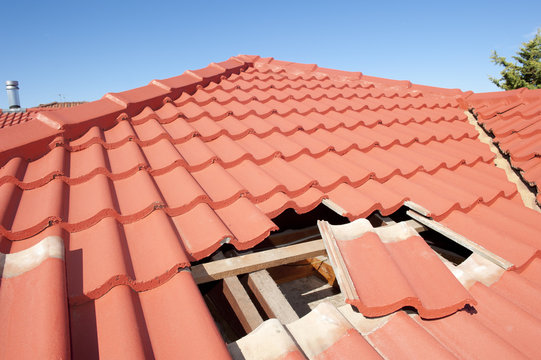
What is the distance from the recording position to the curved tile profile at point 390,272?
4.78 ft

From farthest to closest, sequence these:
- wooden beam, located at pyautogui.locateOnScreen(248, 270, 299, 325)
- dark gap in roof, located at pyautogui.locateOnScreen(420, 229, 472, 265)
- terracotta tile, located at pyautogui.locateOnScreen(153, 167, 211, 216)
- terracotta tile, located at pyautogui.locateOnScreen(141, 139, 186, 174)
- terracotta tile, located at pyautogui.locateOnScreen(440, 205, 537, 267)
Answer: dark gap in roof, located at pyautogui.locateOnScreen(420, 229, 472, 265)
terracotta tile, located at pyautogui.locateOnScreen(141, 139, 186, 174)
terracotta tile, located at pyautogui.locateOnScreen(440, 205, 537, 267)
terracotta tile, located at pyautogui.locateOnScreen(153, 167, 211, 216)
wooden beam, located at pyautogui.locateOnScreen(248, 270, 299, 325)

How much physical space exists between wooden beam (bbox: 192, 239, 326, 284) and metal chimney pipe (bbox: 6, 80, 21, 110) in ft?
48.3

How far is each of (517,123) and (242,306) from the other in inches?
161

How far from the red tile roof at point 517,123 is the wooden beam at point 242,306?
2532 millimetres

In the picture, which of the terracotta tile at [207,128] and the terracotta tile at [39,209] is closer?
the terracotta tile at [39,209]

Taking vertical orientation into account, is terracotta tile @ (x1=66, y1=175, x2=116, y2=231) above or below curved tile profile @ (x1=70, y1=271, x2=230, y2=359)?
above

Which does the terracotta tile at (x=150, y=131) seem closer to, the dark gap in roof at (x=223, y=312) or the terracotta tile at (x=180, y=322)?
the dark gap in roof at (x=223, y=312)

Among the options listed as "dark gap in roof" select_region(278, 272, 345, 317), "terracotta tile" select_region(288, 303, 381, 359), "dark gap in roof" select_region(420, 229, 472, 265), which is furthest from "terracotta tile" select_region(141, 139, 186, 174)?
"dark gap in roof" select_region(278, 272, 345, 317)

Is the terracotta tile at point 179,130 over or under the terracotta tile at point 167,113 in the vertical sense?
under

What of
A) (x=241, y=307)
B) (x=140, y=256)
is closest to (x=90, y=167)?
(x=140, y=256)

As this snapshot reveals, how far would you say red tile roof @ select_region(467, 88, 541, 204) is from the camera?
10.2ft

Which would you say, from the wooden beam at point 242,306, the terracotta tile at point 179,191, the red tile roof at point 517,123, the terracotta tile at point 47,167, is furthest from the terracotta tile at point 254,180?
the red tile roof at point 517,123

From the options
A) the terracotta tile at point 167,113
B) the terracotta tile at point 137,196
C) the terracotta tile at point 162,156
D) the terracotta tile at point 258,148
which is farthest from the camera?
the terracotta tile at point 167,113

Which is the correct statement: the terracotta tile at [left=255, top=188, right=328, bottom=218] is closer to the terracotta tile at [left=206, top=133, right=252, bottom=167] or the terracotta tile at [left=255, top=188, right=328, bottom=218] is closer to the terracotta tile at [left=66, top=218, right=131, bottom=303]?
the terracotta tile at [left=206, top=133, right=252, bottom=167]
